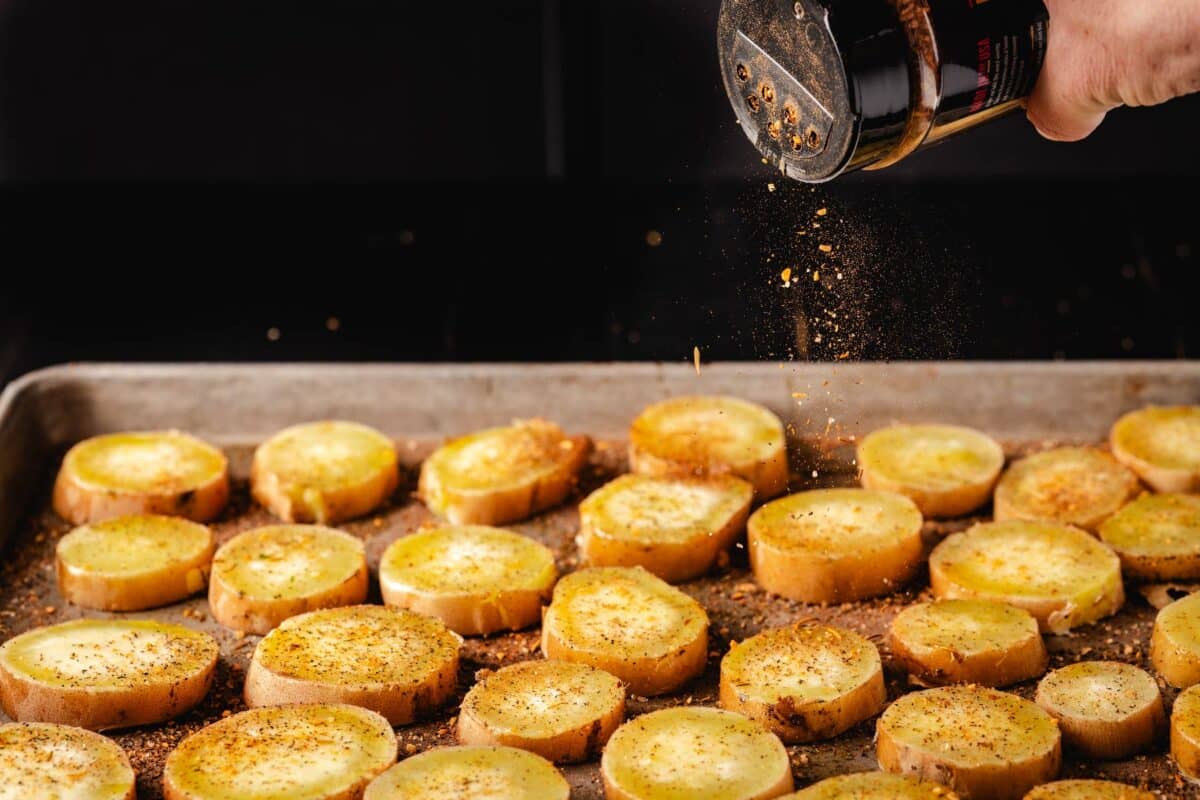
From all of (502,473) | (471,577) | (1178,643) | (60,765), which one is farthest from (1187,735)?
(60,765)

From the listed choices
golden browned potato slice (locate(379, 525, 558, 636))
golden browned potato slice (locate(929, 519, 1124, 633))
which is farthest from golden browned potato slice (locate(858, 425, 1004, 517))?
golden browned potato slice (locate(379, 525, 558, 636))

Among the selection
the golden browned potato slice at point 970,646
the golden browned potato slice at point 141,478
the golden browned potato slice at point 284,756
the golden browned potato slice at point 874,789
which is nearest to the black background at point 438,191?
the golden browned potato slice at point 141,478

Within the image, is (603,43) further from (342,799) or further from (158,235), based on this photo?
(342,799)

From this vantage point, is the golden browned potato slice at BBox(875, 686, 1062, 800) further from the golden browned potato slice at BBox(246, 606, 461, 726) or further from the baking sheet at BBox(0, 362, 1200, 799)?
the baking sheet at BBox(0, 362, 1200, 799)

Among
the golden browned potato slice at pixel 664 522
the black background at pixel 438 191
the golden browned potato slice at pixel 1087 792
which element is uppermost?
the black background at pixel 438 191

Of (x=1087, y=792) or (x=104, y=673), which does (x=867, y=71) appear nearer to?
(x=1087, y=792)

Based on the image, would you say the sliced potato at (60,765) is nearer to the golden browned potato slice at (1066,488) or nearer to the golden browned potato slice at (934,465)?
the golden browned potato slice at (934,465)
